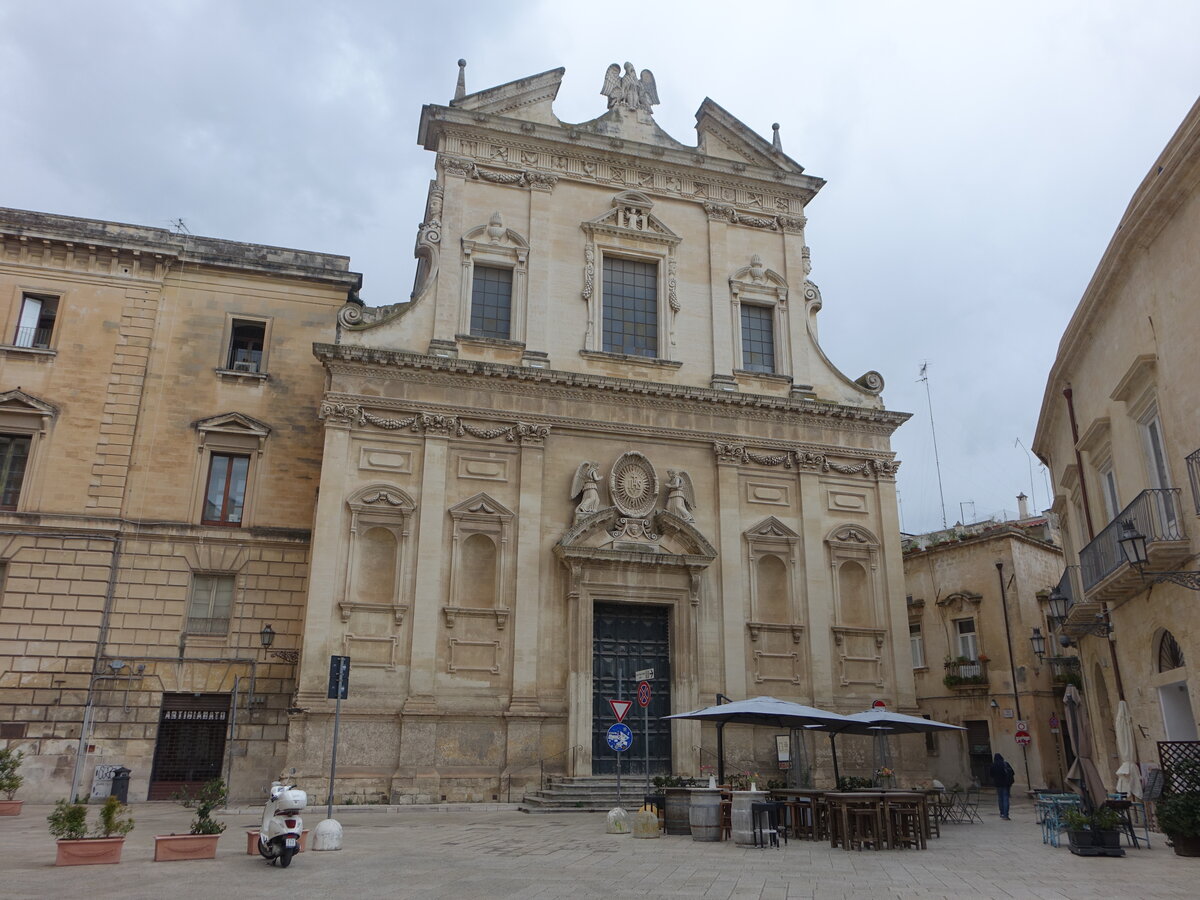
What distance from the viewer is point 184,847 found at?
11688 mm

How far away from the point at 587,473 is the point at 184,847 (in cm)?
1360

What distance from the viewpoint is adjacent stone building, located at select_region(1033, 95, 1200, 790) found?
14305 mm

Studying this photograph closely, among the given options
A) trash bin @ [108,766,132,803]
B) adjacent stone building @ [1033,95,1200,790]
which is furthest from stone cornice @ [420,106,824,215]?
trash bin @ [108,766,132,803]

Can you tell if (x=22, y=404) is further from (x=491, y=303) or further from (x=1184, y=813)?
(x=1184, y=813)

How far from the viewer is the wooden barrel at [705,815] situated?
14.6m

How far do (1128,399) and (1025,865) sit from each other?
9.02 m

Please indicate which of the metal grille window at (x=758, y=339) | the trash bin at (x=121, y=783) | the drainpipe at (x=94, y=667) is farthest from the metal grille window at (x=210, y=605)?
the metal grille window at (x=758, y=339)

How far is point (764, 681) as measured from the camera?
23.5 metres

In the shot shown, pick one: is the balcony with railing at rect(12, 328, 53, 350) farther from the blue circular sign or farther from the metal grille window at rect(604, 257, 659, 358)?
the blue circular sign

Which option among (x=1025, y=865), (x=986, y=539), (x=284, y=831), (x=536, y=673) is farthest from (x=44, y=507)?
(x=986, y=539)

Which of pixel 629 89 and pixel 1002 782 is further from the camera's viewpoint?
pixel 629 89

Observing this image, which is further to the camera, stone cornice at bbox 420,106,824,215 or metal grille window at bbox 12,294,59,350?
stone cornice at bbox 420,106,824,215

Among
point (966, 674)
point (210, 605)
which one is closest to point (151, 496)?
point (210, 605)

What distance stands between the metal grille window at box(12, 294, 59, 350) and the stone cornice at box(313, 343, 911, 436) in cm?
804
